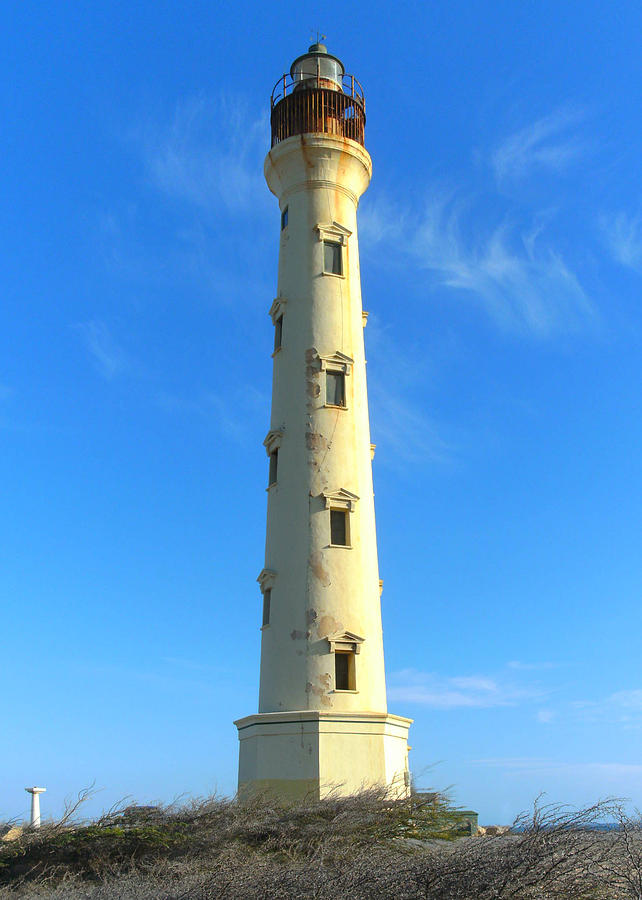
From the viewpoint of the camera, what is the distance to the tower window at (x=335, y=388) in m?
23.4

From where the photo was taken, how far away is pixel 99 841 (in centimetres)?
1444

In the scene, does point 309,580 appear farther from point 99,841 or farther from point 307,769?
point 99,841

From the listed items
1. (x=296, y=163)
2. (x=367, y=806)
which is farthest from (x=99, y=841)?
(x=296, y=163)

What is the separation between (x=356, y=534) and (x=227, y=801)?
26.4 ft

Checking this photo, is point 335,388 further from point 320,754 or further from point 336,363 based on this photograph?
point 320,754

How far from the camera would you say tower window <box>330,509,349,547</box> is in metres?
22.1

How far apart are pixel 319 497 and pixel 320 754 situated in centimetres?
635

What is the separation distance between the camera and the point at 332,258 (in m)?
25.0

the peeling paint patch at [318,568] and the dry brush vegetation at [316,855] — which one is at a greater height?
the peeling paint patch at [318,568]

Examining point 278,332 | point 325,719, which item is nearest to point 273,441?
point 278,332

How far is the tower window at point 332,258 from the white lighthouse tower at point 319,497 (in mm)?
42

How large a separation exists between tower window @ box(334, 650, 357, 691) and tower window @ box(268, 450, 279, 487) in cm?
509

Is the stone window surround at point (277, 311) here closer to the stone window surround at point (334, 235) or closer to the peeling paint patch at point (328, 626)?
the stone window surround at point (334, 235)

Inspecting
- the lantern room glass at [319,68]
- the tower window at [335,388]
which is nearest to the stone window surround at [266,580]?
the tower window at [335,388]
